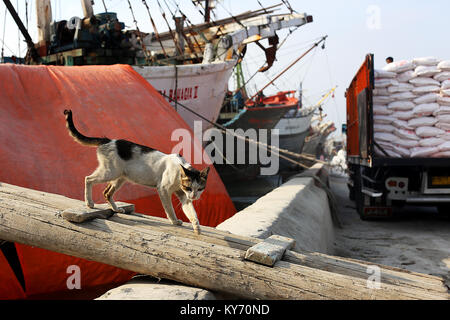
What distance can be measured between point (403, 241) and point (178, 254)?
4484 mm

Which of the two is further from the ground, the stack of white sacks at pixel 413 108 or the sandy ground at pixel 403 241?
the stack of white sacks at pixel 413 108

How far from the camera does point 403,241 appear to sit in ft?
18.3

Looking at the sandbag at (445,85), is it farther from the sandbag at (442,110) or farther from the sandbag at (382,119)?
the sandbag at (382,119)

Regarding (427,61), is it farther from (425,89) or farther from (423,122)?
(423,122)

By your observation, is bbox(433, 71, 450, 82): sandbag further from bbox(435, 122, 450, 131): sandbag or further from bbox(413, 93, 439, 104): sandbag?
bbox(435, 122, 450, 131): sandbag

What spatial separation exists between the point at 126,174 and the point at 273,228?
173cm

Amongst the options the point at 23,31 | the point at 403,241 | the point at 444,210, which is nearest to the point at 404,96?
the point at 403,241

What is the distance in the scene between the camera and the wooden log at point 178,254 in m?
2.01

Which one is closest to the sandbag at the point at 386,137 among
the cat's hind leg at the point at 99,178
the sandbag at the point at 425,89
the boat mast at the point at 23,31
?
the sandbag at the point at 425,89

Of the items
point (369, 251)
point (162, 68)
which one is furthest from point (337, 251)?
point (162, 68)

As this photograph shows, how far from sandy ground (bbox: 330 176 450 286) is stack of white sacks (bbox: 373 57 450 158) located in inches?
50.6

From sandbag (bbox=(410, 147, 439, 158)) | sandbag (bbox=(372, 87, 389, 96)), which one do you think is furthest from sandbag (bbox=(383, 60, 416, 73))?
sandbag (bbox=(410, 147, 439, 158))

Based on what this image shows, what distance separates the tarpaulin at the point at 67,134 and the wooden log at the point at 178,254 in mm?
Result: 1191

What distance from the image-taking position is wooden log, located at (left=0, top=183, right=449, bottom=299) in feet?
6.58
